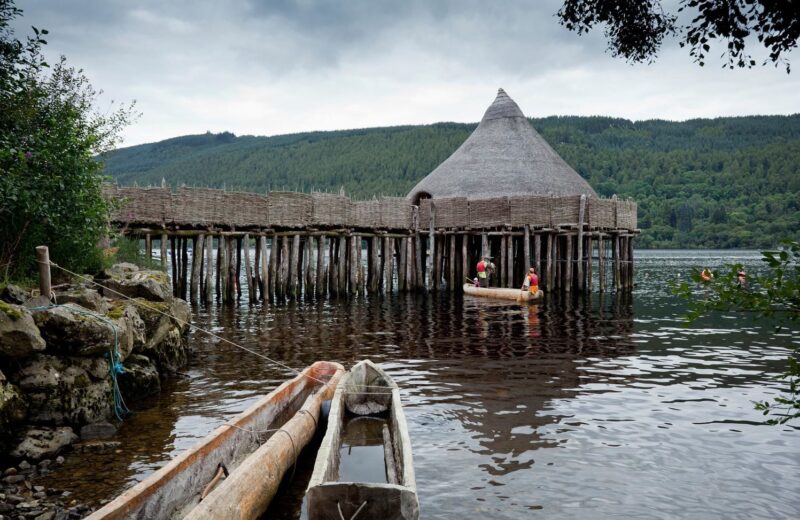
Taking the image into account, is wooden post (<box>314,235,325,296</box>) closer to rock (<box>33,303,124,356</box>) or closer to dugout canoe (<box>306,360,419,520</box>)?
dugout canoe (<box>306,360,419,520</box>)

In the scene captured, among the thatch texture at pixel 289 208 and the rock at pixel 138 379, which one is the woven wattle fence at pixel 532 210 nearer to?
the thatch texture at pixel 289 208

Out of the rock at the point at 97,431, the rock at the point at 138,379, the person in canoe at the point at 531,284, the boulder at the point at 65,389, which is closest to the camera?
the boulder at the point at 65,389

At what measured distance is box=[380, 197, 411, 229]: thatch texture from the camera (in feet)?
93.4

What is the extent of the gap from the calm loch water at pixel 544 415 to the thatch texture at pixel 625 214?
12.8m

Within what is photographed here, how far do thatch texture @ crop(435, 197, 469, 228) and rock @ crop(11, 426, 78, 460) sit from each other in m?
22.8

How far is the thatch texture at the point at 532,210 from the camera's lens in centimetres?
2816

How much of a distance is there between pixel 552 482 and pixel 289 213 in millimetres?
19647

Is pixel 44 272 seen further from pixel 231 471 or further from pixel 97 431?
pixel 231 471

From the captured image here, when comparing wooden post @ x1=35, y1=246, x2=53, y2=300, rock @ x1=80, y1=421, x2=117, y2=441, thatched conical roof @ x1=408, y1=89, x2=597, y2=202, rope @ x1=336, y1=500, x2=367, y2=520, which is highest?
thatched conical roof @ x1=408, y1=89, x2=597, y2=202

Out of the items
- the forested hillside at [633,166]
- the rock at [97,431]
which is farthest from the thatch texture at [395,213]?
the forested hillside at [633,166]

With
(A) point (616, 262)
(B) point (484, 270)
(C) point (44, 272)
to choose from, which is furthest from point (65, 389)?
(A) point (616, 262)

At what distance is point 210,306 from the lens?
22.5 metres

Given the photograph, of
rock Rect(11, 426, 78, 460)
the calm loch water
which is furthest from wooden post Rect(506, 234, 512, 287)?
rock Rect(11, 426, 78, 460)

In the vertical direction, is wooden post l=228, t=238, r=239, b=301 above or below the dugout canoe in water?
above
